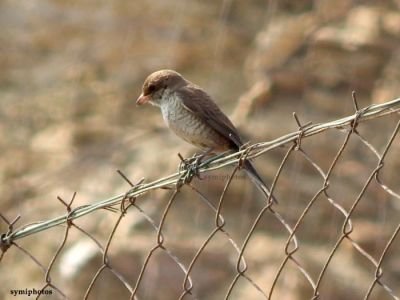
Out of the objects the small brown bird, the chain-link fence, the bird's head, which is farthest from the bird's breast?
the chain-link fence

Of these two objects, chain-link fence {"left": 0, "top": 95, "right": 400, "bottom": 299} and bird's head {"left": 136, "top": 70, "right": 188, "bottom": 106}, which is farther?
chain-link fence {"left": 0, "top": 95, "right": 400, "bottom": 299}

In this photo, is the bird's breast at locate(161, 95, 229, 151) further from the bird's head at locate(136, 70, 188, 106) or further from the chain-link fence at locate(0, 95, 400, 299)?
the chain-link fence at locate(0, 95, 400, 299)

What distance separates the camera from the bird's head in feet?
18.3

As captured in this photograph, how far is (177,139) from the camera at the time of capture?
8.78 m

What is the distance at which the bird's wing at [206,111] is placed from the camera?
5293 mm

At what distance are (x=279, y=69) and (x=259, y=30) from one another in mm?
702

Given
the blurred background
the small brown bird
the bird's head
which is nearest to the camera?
the small brown bird

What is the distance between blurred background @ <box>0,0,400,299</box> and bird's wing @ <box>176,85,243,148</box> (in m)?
2.60

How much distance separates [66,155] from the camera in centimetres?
909

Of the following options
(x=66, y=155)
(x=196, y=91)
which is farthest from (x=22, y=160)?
(x=196, y=91)

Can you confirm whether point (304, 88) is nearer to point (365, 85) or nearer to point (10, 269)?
point (365, 85)

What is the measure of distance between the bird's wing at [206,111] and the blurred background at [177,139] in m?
2.60

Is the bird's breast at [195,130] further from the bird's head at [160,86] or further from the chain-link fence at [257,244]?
the chain-link fence at [257,244]

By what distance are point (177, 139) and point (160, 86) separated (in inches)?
125
